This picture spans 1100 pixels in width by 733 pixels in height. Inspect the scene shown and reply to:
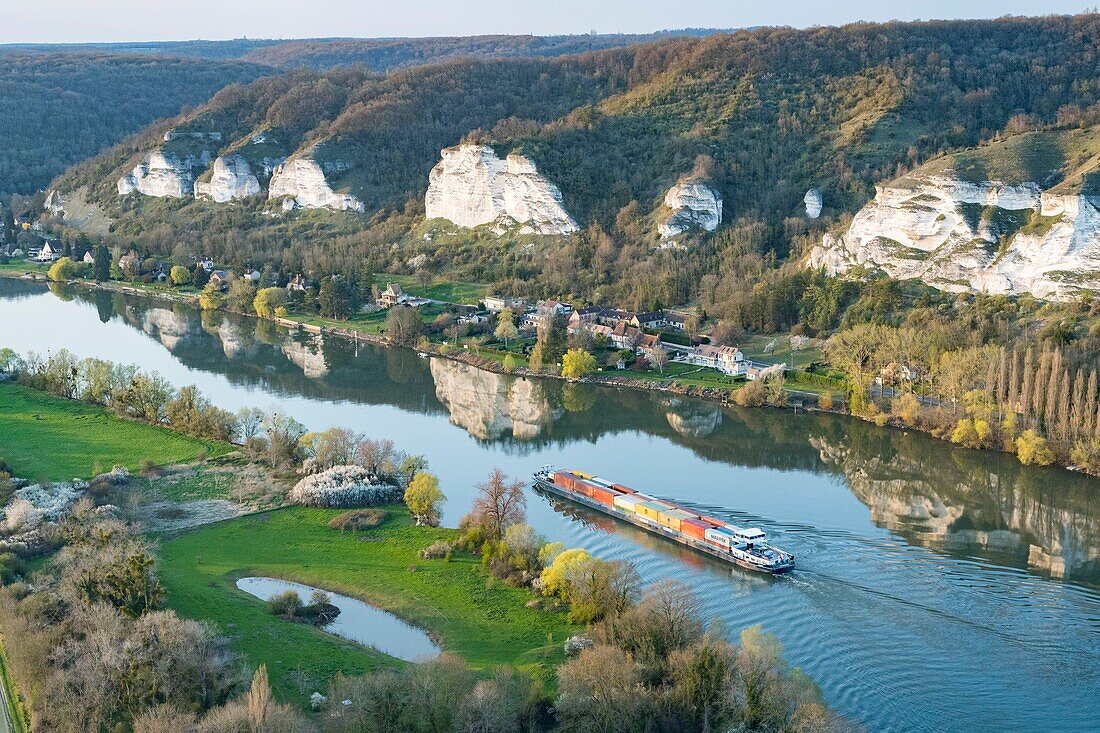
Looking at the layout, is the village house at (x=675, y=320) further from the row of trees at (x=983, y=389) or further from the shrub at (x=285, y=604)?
the shrub at (x=285, y=604)

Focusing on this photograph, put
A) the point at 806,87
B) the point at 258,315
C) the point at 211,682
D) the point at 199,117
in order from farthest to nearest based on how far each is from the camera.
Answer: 1. the point at 199,117
2. the point at 806,87
3. the point at 258,315
4. the point at 211,682

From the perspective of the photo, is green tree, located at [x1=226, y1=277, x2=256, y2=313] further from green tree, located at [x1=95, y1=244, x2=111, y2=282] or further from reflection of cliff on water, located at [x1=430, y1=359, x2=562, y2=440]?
reflection of cliff on water, located at [x1=430, y1=359, x2=562, y2=440]

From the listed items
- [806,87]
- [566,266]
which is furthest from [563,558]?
[806,87]

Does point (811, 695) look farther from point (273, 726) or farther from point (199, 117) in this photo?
point (199, 117)

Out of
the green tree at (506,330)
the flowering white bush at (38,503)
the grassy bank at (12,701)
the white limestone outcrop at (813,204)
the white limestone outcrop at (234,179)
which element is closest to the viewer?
the grassy bank at (12,701)

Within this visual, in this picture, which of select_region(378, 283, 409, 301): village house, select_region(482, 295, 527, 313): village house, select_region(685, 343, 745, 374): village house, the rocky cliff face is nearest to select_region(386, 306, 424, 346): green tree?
select_region(482, 295, 527, 313): village house

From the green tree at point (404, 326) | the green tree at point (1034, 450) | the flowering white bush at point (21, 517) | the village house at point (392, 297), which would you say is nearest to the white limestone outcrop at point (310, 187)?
the village house at point (392, 297)

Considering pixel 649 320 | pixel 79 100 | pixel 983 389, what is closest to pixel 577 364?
pixel 649 320
